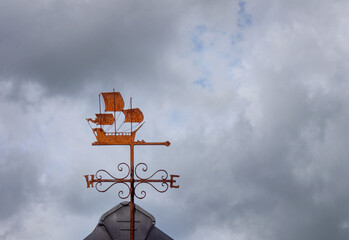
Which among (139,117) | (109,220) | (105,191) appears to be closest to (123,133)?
(139,117)

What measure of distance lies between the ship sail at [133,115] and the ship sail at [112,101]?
0.64 feet

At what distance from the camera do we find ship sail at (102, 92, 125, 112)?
27.5ft

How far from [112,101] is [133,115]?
0.57 meters

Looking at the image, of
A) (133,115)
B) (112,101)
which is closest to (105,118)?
(112,101)

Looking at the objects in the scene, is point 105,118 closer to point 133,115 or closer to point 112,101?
point 112,101

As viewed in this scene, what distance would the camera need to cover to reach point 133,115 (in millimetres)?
8461

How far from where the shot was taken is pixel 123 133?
830cm

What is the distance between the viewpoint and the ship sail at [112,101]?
8.39 metres

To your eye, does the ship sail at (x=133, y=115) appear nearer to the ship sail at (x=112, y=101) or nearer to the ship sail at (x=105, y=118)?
the ship sail at (x=112, y=101)

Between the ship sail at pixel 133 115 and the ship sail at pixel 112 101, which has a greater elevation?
the ship sail at pixel 112 101

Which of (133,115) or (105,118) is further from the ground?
(133,115)

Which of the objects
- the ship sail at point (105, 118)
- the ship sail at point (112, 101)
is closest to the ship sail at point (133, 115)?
the ship sail at point (112, 101)

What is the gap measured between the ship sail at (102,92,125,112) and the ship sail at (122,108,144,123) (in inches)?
7.7

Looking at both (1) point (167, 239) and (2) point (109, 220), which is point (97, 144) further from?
(1) point (167, 239)
